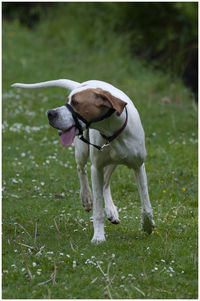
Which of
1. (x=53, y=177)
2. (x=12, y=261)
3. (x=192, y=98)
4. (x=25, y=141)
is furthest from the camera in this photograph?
(x=192, y=98)

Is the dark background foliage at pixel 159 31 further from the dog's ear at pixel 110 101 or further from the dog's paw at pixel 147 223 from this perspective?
the dog's ear at pixel 110 101

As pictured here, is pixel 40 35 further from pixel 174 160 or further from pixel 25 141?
pixel 174 160

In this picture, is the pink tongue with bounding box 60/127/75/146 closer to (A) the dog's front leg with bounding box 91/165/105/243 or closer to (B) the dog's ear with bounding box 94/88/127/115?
(B) the dog's ear with bounding box 94/88/127/115

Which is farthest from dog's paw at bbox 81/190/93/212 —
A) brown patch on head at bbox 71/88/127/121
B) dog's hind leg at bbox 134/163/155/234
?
brown patch on head at bbox 71/88/127/121

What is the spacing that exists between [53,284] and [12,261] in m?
0.65

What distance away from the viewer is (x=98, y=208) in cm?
550

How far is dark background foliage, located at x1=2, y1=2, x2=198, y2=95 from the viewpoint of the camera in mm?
14523

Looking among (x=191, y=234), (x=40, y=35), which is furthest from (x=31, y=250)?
(x=40, y=35)

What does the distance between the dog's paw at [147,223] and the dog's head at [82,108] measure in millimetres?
1313

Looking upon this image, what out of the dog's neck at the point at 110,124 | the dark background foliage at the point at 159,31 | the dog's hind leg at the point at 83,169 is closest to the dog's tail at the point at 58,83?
the dog's hind leg at the point at 83,169

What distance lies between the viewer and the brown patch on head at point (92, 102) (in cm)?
466

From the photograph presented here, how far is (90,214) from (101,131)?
6.00 feet

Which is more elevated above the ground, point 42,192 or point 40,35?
point 40,35

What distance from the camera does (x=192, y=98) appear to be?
12945mm
